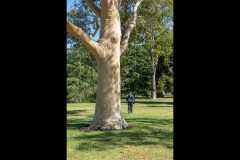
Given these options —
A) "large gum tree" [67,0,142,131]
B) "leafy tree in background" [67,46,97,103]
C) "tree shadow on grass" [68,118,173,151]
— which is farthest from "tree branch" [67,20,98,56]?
"leafy tree in background" [67,46,97,103]

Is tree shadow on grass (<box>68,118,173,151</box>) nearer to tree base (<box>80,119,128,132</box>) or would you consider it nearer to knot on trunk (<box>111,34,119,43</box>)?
tree base (<box>80,119,128,132</box>)

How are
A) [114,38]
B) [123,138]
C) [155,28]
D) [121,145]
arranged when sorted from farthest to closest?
[155,28] < [114,38] < [123,138] < [121,145]

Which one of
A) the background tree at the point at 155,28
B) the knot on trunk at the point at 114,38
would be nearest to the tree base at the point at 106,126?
the knot on trunk at the point at 114,38

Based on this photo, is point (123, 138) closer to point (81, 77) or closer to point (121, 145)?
point (121, 145)

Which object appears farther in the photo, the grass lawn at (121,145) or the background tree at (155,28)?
the background tree at (155,28)

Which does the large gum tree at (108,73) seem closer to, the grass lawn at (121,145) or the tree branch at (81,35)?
the tree branch at (81,35)

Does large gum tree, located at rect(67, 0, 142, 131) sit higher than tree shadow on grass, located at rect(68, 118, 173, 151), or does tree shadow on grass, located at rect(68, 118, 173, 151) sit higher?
large gum tree, located at rect(67, 0, 142, 131)

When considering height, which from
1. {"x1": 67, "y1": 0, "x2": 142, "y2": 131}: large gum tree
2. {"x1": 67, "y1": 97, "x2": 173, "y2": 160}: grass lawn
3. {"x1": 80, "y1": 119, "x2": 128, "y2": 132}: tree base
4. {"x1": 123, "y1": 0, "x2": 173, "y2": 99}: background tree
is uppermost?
{"x1": 123, "y1": 0, "x2": 173, "y2": 99}: background tree

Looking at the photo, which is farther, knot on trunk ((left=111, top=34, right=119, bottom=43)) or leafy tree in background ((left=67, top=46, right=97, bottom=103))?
leafy tree in background ((left=67, top=46, right=97, bottom=103))

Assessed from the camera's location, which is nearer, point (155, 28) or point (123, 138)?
point (123, 138)

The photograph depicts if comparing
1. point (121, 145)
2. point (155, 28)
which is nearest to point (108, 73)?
point (121, 145)

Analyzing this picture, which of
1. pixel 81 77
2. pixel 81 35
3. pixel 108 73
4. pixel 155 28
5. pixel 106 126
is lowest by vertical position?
pixel 106 126

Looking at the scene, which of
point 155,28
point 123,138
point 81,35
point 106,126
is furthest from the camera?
point 155,28
